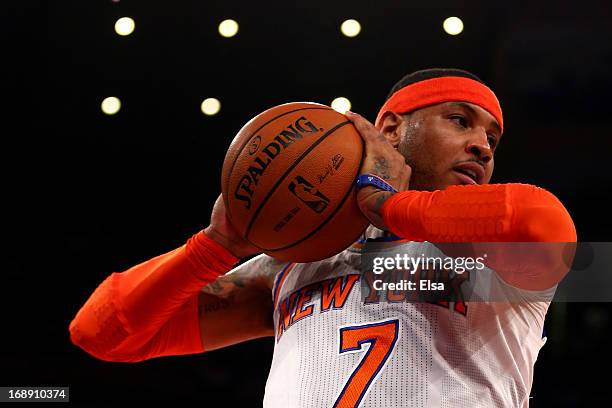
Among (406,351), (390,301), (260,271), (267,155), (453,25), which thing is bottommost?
(406,351)

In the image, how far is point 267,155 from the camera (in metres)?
1.81

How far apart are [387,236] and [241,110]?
2.02m

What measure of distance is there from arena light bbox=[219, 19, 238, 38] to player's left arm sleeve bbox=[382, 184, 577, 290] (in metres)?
2.16

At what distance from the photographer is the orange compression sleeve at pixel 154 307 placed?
6.91ft

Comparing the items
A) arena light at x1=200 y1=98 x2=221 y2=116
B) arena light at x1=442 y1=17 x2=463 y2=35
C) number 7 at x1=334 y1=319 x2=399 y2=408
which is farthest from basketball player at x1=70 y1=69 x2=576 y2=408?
arena light at x1=200 y1=98 x2=221 y2=116

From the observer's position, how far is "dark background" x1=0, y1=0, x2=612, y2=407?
363 centimetres

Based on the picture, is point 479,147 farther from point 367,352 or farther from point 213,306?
point 213,306

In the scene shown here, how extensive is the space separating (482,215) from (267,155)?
49 cm

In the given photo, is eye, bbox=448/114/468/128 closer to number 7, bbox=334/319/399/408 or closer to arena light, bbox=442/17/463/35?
number 7, bbox=334/319/399/408

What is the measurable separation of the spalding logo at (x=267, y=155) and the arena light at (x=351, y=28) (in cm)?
190

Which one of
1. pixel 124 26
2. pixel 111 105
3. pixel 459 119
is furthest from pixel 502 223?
pixel 111 105

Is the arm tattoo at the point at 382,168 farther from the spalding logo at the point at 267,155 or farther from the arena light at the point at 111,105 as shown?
the arena light at the point at 111,105

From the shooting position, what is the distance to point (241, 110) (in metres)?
3.91

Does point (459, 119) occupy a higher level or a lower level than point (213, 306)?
higher
